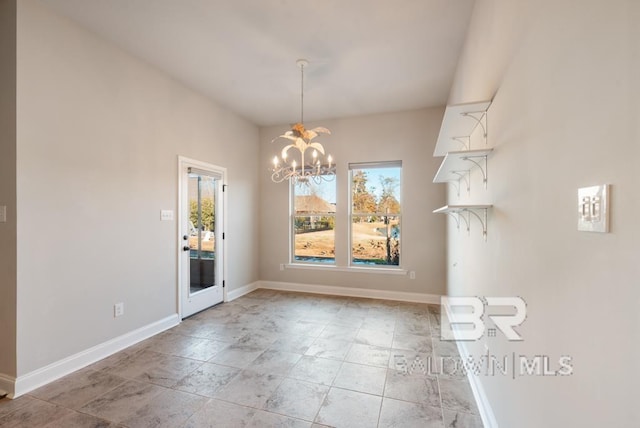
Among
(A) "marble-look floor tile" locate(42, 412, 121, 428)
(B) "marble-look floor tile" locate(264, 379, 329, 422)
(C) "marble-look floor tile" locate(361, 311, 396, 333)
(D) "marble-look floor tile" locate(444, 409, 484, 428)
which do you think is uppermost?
(D) "marble-look floor tile" locate(444, 409, 484, 428)

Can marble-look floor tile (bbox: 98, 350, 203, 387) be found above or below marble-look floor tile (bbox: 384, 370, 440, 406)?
below

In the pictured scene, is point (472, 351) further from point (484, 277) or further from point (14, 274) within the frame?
point (14, 274)

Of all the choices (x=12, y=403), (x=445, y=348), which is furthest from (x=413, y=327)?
(x=12, y=403)

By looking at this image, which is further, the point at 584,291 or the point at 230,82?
the point at 230,82

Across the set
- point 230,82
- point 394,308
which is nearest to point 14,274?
point 230,82

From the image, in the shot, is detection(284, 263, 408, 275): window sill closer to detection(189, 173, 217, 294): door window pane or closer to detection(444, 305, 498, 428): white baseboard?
detection(189, 173, 217, 294): door window pane

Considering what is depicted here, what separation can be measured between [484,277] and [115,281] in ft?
11.1

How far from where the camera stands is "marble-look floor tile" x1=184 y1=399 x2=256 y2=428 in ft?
6.15

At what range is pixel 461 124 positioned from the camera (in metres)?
2.15

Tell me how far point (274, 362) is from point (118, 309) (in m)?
1.72

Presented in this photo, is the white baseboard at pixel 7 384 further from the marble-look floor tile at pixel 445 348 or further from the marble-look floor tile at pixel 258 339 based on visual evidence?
the marble-look floor tile at pixel 445 348

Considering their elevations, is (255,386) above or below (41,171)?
below

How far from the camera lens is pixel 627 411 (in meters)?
0.64

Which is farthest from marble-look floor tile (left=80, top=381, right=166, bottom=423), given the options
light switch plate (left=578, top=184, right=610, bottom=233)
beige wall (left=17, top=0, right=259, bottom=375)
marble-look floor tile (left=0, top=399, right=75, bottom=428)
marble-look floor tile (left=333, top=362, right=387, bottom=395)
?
light switch plate (left=578, top=184, right=610, bottom=233)
